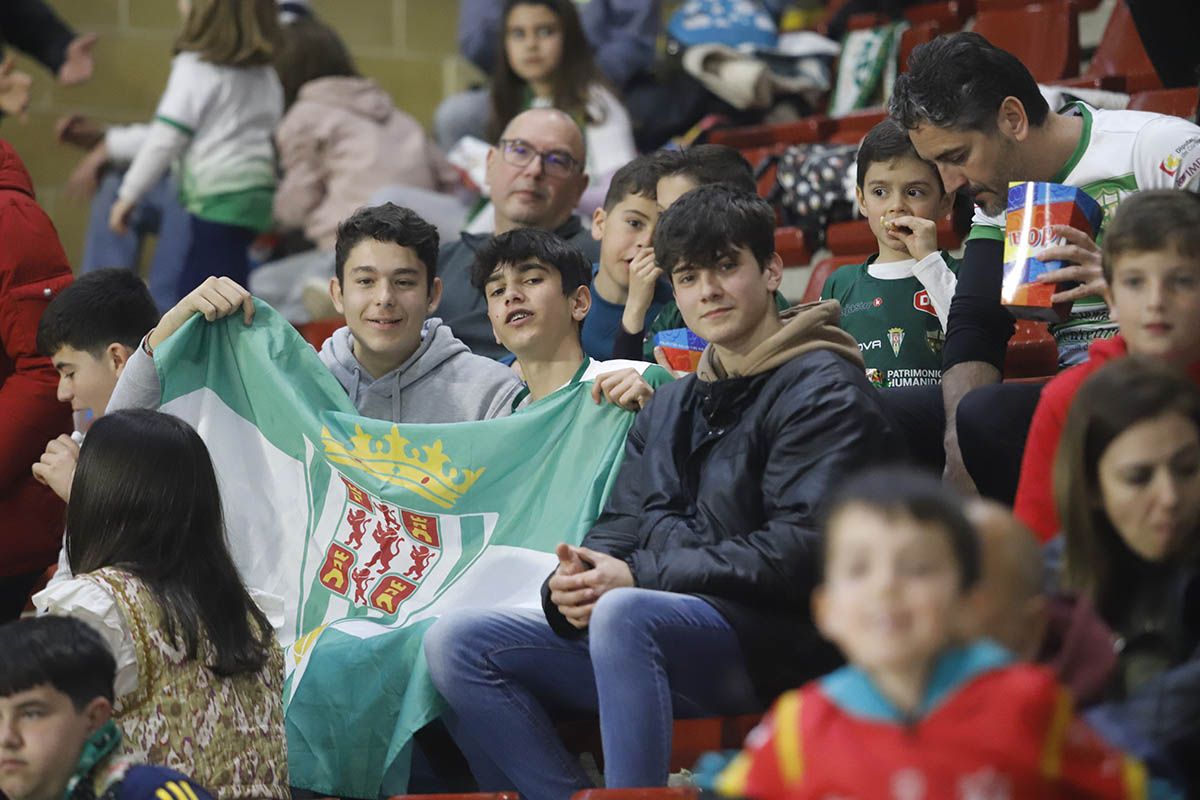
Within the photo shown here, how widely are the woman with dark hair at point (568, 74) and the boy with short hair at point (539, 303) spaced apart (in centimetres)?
235

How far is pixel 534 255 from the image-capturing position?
13.9ft

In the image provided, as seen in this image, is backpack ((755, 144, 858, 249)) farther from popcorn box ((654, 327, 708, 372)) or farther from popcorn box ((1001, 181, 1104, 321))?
popcorn box ((1001, 181, 1104, 321))

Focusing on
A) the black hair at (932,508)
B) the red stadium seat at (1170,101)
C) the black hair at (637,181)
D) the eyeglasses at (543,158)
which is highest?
the red stadium seat at (1170,101)

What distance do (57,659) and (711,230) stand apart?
4.75 ft

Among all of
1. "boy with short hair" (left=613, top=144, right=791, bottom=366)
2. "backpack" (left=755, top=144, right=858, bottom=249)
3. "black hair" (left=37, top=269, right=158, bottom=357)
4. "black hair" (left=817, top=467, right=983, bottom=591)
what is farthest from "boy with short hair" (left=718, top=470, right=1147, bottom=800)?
"backpack" (left=755, top=144, right=858, bottom=249)

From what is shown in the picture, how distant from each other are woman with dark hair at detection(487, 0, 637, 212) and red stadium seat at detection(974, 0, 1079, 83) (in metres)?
1.37

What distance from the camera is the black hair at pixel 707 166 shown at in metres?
4.63

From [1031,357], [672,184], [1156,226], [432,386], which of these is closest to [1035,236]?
[1156,226]

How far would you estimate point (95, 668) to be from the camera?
288cm

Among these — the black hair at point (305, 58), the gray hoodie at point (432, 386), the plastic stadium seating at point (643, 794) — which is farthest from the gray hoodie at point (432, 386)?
the black hair at point (305, 58)

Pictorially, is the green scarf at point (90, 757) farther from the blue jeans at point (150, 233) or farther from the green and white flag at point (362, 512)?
the blue jeans at point (150, 233)

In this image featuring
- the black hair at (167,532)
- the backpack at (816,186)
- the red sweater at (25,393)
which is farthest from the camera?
the backpack at (816,186)

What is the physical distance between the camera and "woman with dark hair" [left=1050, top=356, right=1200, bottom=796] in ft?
8.29

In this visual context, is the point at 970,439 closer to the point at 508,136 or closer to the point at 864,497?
the point at 864,497
